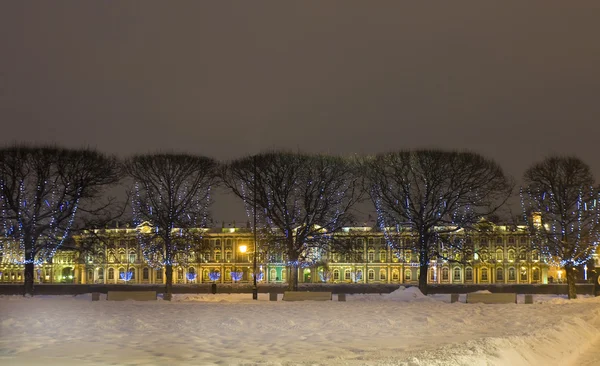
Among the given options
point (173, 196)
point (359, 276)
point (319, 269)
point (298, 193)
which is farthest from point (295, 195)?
point (359, 276)

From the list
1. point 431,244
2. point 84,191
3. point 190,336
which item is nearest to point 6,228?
point 84,191

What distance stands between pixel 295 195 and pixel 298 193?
0.28 metres

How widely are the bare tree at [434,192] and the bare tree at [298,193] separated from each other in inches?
111

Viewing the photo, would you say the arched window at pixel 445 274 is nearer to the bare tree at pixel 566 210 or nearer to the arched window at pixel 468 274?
the arched window at pixel 468 274

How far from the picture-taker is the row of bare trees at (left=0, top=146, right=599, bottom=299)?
170 feet

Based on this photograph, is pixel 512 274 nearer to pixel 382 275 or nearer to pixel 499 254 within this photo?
pixel 499 254

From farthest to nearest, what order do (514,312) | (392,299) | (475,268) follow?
(475,268)
(392,299)
(514,312)

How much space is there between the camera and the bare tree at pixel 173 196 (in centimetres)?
5450

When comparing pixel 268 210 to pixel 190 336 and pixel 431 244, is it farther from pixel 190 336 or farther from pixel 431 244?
pixel 190 336

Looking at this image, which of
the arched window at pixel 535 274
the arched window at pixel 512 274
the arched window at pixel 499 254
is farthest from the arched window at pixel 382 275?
the arched window at pixel 535 274

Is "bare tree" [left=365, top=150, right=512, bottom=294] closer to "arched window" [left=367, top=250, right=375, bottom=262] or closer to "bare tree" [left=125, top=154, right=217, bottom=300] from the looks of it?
"bare tree" [left=125, top=154, right=217, bottom=300]

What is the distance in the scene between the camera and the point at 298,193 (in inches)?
2308

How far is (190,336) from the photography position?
22.7m

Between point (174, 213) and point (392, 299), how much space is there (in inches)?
656
